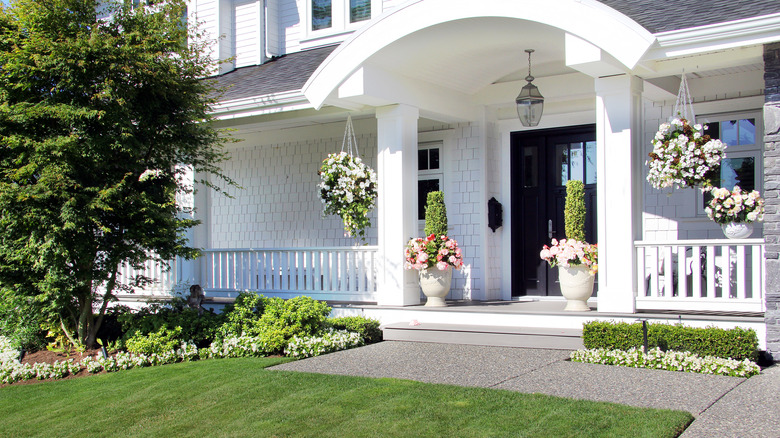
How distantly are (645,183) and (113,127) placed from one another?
22.4 ft

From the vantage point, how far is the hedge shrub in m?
6.61

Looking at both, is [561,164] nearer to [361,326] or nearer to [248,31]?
[361,326]

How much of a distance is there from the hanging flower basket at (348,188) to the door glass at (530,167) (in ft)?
7.71

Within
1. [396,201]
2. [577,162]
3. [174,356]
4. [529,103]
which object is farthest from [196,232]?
[577,162]

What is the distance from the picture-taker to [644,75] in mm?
7875

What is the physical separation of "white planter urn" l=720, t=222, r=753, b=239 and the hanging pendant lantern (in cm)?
291

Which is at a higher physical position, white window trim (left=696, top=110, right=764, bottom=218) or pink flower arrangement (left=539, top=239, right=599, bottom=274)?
white window trim (left=696, top=110, right=764, bottom=218)

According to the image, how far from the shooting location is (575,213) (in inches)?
329

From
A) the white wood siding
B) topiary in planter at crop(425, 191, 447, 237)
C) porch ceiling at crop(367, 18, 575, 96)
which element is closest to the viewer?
porch ceiling at crop(367, 18, 575, 96)

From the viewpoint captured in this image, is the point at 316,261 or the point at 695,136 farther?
the point at 316,261

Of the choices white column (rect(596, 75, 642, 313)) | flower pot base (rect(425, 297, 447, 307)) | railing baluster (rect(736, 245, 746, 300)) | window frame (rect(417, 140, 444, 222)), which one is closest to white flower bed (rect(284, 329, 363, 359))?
flower pot base (rect(425, 297, 447, 307))

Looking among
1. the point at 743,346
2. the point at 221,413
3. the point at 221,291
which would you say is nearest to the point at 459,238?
the point at 221,291

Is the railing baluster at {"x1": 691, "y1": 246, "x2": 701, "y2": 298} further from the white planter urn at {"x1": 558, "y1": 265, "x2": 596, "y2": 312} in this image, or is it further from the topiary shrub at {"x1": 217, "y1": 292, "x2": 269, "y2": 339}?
the topiary shrub at {"x1": 217, "y1": 292, "x2": 269, "y2": 339}

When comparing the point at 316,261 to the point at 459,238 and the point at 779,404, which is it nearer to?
the point at 459,238
